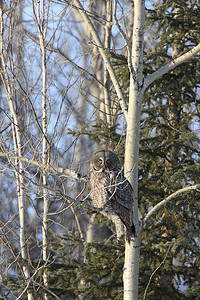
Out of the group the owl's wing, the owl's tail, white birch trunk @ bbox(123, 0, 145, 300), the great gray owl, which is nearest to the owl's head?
the great gray owl

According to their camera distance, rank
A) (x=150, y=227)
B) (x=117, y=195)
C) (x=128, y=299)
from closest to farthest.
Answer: (x=128, y=299) → (x=117, y=195) → (x=150, y=227)

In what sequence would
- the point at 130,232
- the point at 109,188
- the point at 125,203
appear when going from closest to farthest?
the point at 130,232 < the point at 125,203 < the point at 109,188

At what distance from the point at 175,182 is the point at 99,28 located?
7.37m

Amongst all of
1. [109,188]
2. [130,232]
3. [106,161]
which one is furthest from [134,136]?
[130,232]

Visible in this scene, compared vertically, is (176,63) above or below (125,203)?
above

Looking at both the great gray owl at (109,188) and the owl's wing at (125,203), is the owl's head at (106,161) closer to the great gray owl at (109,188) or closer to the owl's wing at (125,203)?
the great gray owl at (109,188)

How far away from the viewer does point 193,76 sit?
16.3 feet

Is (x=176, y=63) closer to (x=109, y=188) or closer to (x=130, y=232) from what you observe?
(x=109, y=188)

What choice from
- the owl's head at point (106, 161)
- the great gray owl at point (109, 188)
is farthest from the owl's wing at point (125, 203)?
the owl's head at point (106, 161)

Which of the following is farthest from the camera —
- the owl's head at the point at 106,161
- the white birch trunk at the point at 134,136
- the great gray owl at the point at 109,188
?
the owl's head at the point at 106,161

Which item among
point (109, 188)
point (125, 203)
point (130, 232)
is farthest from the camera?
point (109, 188)

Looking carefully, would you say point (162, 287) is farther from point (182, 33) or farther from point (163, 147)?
point (182, 33)

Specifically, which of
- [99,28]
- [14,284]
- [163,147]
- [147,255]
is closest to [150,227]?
[147,255]

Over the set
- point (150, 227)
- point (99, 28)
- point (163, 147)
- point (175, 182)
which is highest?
point (99, 28)
